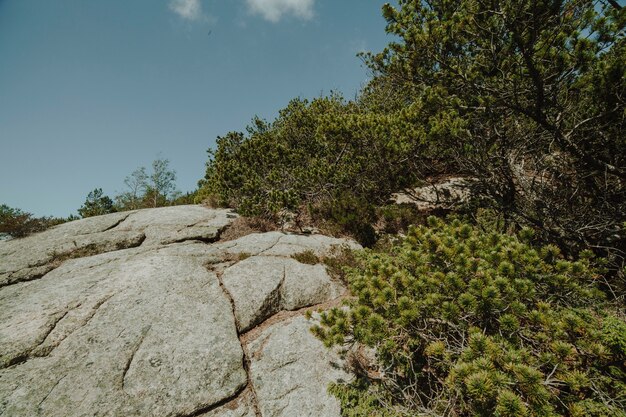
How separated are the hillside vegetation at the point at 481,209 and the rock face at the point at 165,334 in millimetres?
1039

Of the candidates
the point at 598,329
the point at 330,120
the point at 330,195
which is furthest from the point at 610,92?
the point at 330,195

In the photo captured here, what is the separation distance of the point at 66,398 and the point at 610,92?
1114 centimetres

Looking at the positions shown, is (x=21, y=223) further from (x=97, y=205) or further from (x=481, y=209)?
(x=481, y=209)

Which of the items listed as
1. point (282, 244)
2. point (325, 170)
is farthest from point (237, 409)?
point (325, 170)

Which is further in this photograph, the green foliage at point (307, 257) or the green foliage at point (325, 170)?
the green foliage at point (325, 170)

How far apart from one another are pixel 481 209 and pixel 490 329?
19.2 feet

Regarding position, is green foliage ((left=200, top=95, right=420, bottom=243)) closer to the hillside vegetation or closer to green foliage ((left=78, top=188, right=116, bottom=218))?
the hillside vegetation

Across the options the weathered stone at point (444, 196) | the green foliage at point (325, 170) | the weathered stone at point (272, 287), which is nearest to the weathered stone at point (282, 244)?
the weathered stone at point (272, 287)

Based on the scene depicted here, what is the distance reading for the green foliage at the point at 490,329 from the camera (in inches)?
106

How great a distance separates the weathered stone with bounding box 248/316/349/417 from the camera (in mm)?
4195

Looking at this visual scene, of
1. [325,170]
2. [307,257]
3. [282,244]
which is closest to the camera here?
[307,257]

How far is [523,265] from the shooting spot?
373 centimetres

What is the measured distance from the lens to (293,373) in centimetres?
468

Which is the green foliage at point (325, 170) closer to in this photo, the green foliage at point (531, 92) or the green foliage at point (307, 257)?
the green foliage at point (531, 92)
